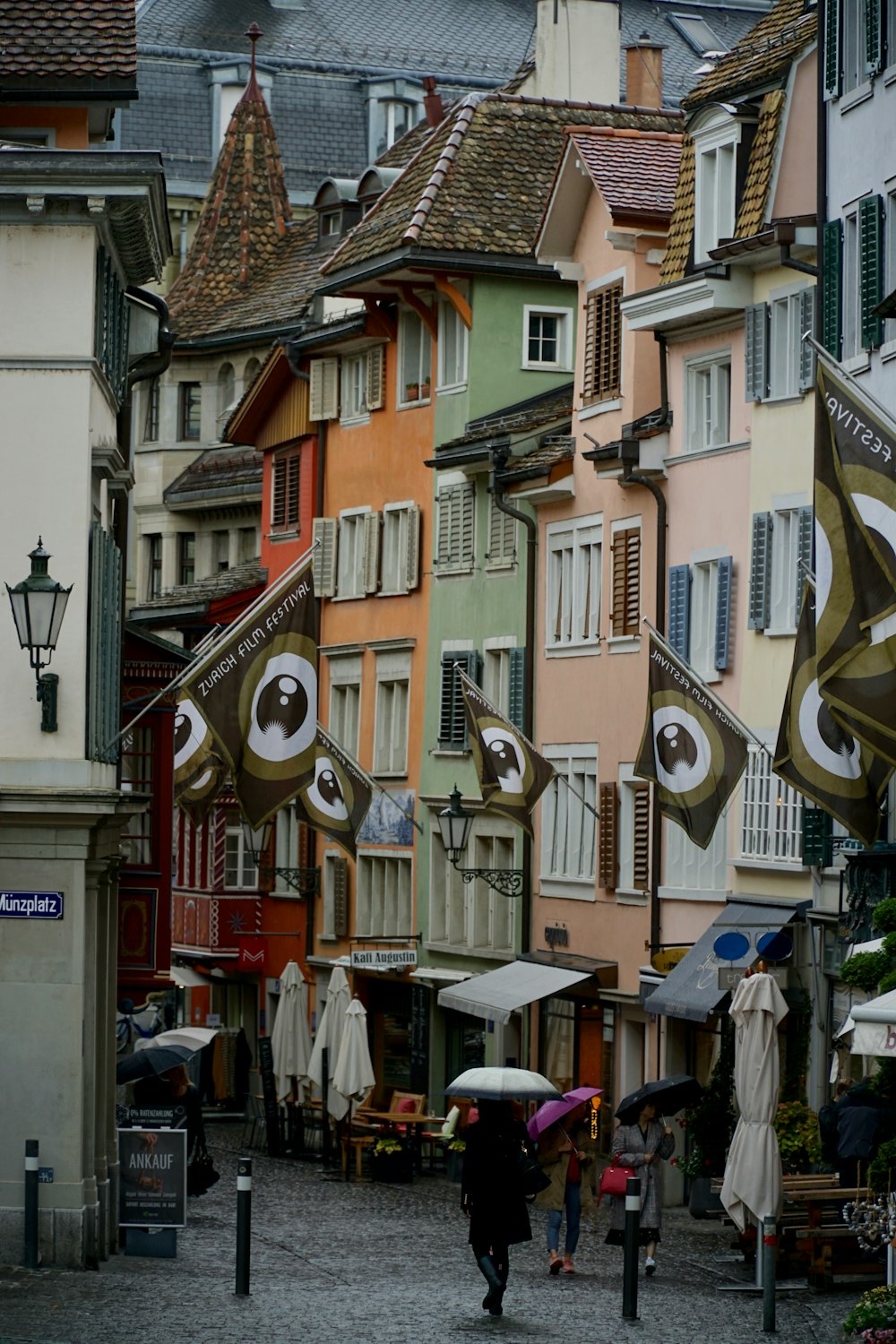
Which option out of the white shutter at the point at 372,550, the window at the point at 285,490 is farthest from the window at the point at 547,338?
the window at the point at 285,490

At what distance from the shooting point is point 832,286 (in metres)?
31.3

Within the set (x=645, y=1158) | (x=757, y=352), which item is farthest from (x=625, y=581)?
(x=645, y=1158)

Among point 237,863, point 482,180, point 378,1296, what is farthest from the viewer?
point 237,863

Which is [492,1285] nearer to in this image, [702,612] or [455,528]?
[702,612]

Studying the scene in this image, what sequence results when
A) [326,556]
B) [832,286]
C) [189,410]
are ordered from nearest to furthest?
1. [832,286]
2. [326,556]
3. [189,410]

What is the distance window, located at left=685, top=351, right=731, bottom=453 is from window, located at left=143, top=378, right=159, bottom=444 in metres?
30.3

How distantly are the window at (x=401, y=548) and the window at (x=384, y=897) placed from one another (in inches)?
181

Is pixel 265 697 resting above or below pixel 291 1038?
above

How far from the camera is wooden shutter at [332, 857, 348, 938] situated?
53.5 meters

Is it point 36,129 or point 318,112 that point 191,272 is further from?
point 36,129

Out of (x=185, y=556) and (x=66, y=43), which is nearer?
(x=66, y=43)

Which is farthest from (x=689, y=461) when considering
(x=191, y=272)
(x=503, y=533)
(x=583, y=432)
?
(x=191, y=272)

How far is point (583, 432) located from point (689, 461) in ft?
14.0

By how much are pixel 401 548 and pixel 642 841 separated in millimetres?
12279
